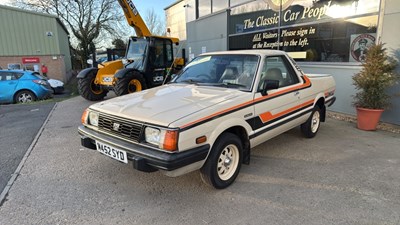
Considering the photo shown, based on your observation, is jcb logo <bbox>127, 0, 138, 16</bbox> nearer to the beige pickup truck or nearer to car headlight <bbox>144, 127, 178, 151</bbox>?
the beige pickup truck

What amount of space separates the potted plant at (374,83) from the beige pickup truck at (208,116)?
165 centimetres

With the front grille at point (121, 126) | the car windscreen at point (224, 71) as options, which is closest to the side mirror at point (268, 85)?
the car windscreen at point (224, 71)

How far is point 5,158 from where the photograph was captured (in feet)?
14.8

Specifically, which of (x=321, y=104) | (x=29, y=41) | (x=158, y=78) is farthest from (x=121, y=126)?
(x=29, y=41)

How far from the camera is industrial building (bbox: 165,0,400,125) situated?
243 inches

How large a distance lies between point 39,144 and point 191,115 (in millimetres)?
3757

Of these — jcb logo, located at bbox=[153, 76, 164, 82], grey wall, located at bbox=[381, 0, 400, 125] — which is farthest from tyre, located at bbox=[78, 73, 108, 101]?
grey wall, located at bbox=[381, 0, 400, 125]

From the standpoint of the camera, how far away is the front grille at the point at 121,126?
3.05m

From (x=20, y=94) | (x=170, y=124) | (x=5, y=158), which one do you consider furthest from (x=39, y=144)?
(x=20, y=94)

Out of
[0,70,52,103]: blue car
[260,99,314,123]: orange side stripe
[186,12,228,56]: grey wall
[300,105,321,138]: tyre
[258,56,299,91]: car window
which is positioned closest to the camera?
[260,99,314,123]: orange side stripe

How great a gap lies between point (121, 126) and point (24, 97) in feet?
33.2

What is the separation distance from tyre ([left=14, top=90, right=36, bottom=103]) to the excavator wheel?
2.97 metres

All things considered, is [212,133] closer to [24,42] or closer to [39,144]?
[39,144]

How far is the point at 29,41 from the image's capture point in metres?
19.2
